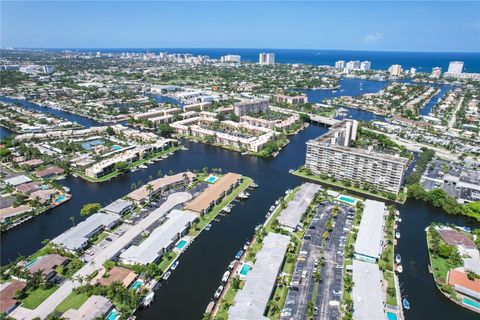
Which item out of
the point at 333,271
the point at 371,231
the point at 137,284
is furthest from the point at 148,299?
the point at 371,231

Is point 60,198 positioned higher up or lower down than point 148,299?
higher up

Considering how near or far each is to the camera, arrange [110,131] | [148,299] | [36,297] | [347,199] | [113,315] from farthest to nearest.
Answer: [110,131], [347,199], [148,299], [36,297], [113,315]

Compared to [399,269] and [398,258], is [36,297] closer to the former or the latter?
[399,269]

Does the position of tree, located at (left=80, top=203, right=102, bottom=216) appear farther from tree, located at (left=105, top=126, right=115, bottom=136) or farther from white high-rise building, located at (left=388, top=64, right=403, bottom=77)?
white high-rise building, located at (left=388, top=64, right=403, bottom=77)

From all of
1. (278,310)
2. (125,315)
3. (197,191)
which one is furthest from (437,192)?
(125,315)

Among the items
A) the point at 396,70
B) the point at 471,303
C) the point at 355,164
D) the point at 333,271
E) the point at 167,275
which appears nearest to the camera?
the point at 471,303

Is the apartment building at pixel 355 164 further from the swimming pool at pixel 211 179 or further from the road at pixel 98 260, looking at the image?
the road at pixel 98 260

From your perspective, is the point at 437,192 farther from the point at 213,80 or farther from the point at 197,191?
the point at 213,80
